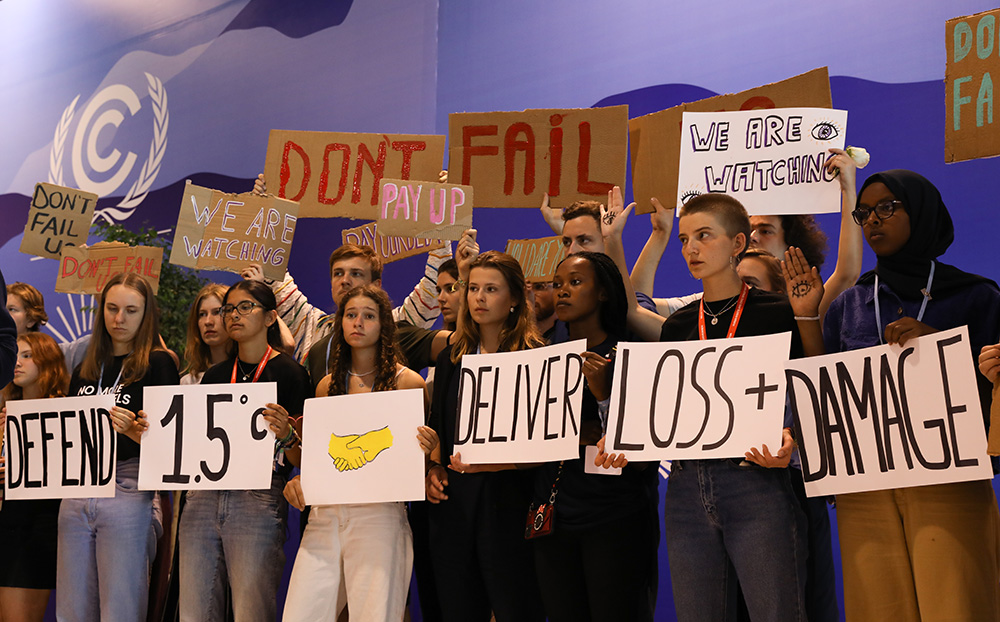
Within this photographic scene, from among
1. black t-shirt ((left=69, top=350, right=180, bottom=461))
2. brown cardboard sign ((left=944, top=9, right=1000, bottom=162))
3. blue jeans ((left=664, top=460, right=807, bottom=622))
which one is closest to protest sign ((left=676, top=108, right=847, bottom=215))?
brown cardboard sign ((left=944, top=9, right=1000, bottom=162))

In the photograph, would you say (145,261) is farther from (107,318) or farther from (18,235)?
(18,235)

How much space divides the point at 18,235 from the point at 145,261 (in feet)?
13.5

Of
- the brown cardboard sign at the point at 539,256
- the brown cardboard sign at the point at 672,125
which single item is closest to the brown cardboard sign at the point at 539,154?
the brown cardboard sign at the point at 672,125

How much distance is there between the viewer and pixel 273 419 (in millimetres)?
3293

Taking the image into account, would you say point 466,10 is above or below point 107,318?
above

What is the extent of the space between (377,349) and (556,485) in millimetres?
930

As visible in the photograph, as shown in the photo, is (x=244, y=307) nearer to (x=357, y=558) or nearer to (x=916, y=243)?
(x=357, y=558)

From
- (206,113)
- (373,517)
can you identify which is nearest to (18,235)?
(206,113)

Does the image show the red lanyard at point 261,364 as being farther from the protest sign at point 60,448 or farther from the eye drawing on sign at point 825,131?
the eye drawing on sign at point 825,131

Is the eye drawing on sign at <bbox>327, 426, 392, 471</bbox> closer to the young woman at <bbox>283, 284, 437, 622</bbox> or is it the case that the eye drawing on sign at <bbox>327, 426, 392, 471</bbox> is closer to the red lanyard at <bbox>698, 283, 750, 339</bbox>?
the young woman at <bbox>283, 284, 437, 622</bbox>

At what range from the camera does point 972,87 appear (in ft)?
9.35

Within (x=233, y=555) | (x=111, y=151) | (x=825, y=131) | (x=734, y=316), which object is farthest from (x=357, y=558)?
(x=111, y=151)

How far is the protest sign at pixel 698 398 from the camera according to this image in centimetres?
251

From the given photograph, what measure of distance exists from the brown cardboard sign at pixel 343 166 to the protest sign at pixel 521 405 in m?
1.51
